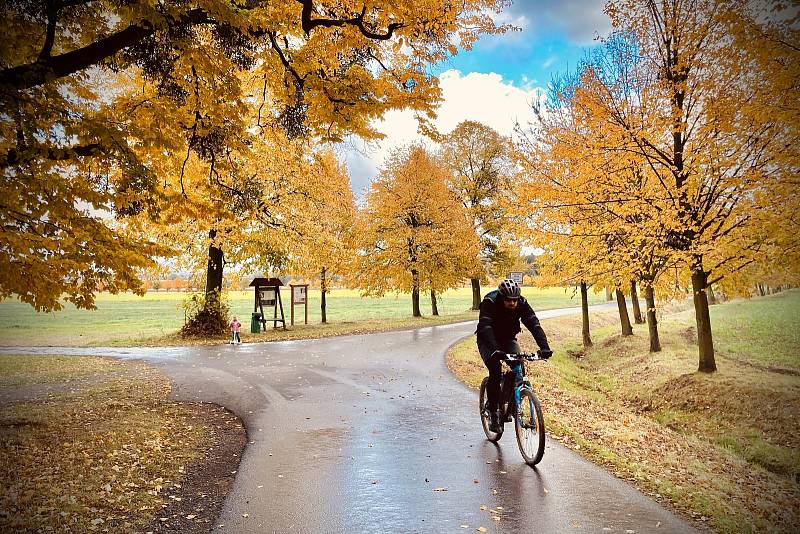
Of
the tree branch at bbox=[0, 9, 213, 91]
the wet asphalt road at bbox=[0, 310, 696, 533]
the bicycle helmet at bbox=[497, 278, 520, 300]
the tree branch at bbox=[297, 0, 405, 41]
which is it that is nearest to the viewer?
the wet asphalt road at bbox=[0, 310, 696, 533]

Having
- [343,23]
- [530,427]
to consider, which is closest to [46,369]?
[343,23]

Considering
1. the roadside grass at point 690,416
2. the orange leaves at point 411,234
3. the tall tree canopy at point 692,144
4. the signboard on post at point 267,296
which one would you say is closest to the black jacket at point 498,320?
the roadside grass at point 690,416

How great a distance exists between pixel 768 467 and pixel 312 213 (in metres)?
18.3

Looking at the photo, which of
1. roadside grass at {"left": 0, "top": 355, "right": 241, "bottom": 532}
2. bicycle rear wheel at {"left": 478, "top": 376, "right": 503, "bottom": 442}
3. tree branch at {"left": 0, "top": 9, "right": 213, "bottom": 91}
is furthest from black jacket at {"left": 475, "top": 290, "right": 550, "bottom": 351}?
tree branch at {"left": 0, "top": 9, "right": 213, "bottom": 91}

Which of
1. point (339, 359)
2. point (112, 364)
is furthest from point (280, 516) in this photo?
point (112, 364)

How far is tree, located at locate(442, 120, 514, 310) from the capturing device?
35.0m

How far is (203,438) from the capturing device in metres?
7.00

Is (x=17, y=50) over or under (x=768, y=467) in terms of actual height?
over

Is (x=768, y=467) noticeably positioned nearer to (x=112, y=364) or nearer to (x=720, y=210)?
(x=720, y=210)

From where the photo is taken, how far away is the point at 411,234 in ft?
96.6

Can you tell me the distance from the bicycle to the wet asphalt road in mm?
222

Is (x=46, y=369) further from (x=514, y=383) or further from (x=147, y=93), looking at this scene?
(x=514, y=383)

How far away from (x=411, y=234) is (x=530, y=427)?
24.0 metres

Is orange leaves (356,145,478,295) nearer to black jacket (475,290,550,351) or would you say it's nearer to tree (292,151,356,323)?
tree (292,151,356,323)
